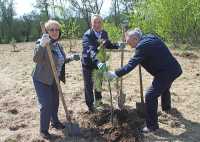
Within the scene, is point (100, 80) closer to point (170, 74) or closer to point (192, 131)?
point (170, 74)

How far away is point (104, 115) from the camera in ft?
22.0

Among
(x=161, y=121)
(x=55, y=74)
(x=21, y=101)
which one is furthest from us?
(x=21, y=101)

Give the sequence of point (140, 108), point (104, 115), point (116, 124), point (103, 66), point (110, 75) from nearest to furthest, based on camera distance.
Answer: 1. point (110, 75)
2. point (103, 66)
3. point (116, 124)
4. point (104, 115)
5. point (140, 108)

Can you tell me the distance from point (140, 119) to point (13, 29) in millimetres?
33761

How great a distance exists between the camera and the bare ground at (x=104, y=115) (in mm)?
6094

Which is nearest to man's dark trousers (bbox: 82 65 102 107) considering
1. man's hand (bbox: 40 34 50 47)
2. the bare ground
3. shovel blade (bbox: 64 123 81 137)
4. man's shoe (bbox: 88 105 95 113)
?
man's shoe (bbox: 88 105 95 113)

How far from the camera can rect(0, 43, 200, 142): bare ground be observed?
240 inches

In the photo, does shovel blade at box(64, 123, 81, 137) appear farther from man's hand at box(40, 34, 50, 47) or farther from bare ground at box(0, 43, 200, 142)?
man's hand at box(40, 34, 50, 47)

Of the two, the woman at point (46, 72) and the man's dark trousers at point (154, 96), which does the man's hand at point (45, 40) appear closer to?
the woman at point (46, 72)

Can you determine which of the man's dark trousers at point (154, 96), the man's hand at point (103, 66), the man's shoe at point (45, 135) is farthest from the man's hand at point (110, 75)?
the man's shoe at point (45, 135)

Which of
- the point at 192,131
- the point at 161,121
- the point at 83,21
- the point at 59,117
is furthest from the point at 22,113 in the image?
the point at 83,21

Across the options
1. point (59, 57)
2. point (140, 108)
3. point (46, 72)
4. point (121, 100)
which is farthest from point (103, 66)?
point (140, 108)

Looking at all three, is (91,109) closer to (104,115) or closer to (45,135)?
(104,115)

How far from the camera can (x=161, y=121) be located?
6703mm
